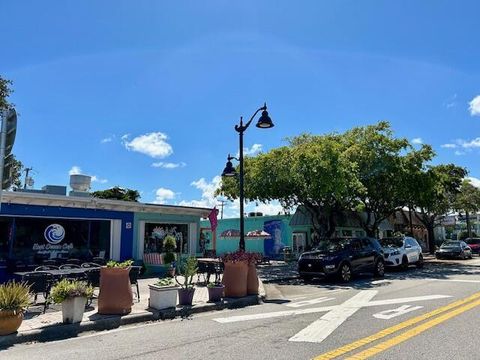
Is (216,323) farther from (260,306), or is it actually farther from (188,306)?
(260,306)

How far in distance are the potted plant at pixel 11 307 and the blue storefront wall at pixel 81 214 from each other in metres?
7.83

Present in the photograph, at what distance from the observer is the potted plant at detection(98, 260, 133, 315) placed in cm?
918

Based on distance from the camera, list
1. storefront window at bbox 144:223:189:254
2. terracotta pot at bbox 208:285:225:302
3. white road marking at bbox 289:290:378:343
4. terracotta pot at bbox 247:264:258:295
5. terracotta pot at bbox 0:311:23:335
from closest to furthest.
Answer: white road marking at bbox 289:290:378:343 < terracotta pot at bbox 0:311:23:335 < terracotta pot at bbox 208:285:225:302 < terracotta pot at bbox 247:264:258:295 < storefront window at bbox 144:223:189:254

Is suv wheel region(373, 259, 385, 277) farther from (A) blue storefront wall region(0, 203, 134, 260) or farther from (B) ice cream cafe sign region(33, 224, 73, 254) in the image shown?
(B) ice cream cafe sign region(33, 224, 73, 254)

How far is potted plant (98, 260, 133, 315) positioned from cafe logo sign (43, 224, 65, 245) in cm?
729

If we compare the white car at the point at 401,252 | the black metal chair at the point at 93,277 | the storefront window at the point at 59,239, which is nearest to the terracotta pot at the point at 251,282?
the black metal chair at the point at 93,277

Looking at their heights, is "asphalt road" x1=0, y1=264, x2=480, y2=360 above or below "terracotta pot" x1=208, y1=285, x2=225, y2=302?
below

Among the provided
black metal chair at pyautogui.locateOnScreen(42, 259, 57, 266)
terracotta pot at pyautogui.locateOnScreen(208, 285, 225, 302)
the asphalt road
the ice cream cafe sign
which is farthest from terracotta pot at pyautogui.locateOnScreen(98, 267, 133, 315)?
the ice cream cafe sign

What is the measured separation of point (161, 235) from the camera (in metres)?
19.4

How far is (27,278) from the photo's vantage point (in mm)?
9508

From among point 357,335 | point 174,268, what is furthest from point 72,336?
point 174,268

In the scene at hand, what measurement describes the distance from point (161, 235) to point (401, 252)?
40.3 ft

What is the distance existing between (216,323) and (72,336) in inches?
108

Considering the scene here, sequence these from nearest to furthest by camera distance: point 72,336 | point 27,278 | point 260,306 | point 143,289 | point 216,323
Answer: point 72,336, point 216,323, point 27,278, point 260,306, point 143,289
